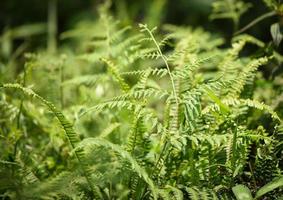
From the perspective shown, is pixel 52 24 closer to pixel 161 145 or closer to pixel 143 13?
pixel 143 13

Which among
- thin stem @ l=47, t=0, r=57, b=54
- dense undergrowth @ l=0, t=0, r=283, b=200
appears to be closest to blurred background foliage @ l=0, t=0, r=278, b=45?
thin stem @ l=47, t=0, r=57, b=54

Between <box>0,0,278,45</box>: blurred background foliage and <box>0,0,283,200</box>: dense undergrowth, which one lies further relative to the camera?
<box>0,0,278,45</box>: blurred background foliage

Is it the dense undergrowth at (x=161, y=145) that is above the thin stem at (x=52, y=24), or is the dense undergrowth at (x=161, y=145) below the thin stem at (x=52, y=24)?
below

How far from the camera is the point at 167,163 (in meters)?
1.56

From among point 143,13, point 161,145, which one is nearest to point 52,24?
point 143,13

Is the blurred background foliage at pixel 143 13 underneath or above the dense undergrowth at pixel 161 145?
above

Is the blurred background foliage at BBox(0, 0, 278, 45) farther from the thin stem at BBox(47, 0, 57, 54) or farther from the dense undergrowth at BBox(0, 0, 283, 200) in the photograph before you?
the dense undergrowth at BBox(0, 0, 283, 200)

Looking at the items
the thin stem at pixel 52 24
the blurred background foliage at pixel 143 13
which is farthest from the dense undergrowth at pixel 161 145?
the thin stem at pixel 52 24

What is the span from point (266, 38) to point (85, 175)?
2500 mm

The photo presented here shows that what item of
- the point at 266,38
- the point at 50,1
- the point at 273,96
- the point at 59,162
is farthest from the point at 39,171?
the point at 50,1

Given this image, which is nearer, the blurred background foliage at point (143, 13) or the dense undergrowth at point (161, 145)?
the dense undergrowth at point (161, 145)

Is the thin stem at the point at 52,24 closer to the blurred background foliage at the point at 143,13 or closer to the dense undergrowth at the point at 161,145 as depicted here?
the blurred background foliage at the point at 143,13

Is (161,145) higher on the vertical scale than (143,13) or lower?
lower

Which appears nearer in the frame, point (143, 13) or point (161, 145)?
point (161, 145)
